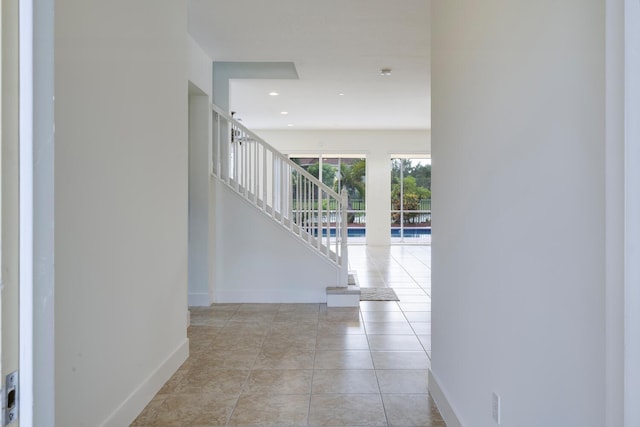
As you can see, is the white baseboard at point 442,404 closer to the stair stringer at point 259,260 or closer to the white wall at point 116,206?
the white wall at point 116,206

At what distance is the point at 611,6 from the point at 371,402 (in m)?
2.30

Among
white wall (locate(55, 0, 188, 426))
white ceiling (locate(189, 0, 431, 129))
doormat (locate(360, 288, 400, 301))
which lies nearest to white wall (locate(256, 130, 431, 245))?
white ceiling (locate(189, 0, 431, 129))

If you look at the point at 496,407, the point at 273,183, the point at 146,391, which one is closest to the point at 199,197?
the point at 273,183

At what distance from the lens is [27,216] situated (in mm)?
614

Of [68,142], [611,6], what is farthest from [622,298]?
[68,142]

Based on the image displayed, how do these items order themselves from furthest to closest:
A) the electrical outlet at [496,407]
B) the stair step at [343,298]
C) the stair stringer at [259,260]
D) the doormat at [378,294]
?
the doormat at [378,294], the stair stringer at [259,260], the stair step at [343,298], the electrical outlet at [496,407]

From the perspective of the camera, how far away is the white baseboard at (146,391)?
7.00 feet

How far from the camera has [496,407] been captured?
1.59 metres

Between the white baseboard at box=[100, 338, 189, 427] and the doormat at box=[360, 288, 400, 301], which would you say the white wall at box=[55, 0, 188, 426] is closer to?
the white baseboard at box=[100, 338, 189, 427]

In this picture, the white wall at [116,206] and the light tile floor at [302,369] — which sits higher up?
the white wall at [116,206]

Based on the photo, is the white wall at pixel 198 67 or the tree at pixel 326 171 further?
the tree at pixel 326 171

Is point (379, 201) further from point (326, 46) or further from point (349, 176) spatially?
point (326, 46)

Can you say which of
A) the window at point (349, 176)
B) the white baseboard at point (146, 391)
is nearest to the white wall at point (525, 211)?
the white baseboard at point (146, 391)

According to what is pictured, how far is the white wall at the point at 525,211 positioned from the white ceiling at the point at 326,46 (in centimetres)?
177
